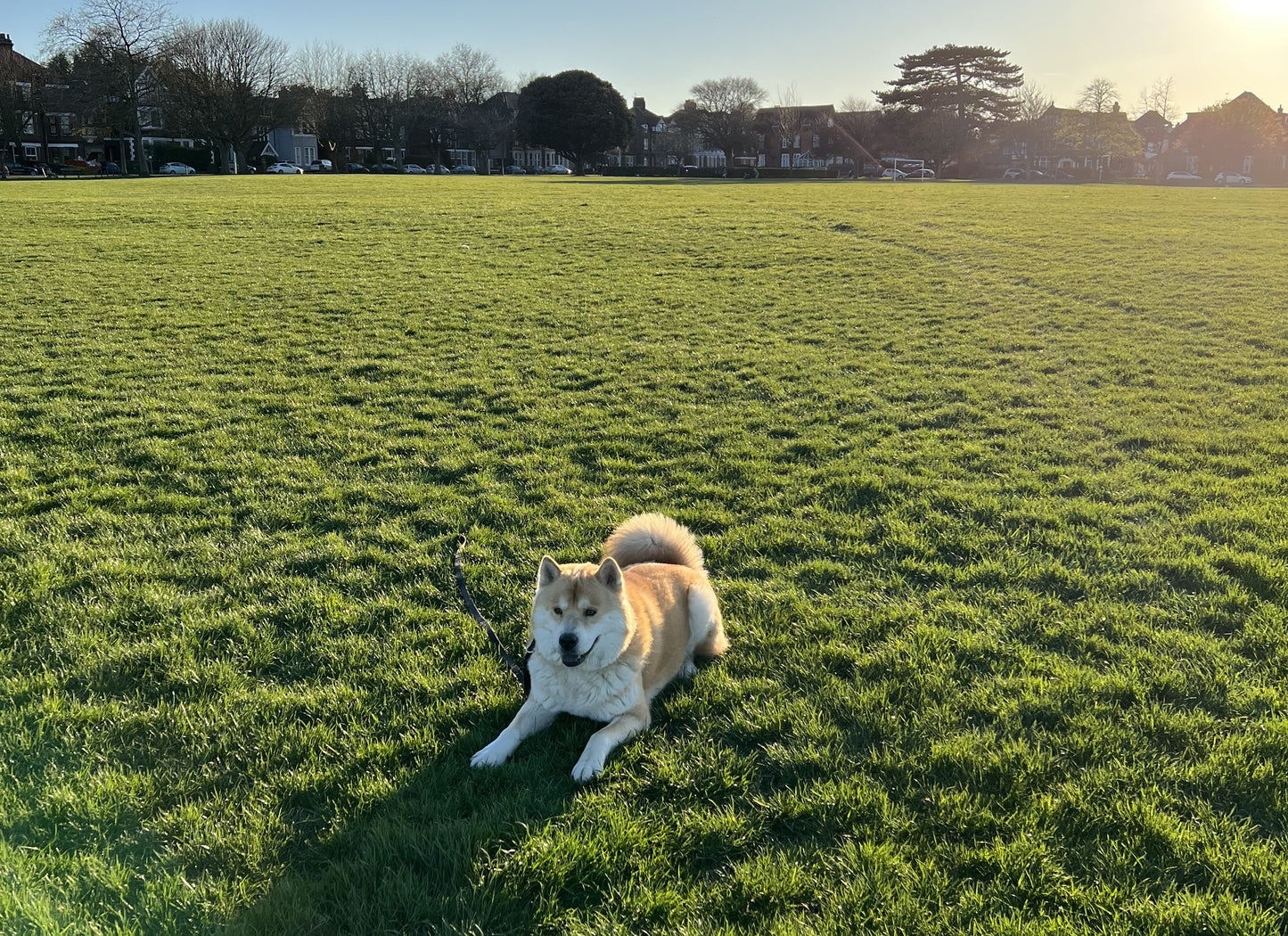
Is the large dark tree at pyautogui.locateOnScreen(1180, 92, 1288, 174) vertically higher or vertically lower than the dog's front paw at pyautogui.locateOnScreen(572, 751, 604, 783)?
higher

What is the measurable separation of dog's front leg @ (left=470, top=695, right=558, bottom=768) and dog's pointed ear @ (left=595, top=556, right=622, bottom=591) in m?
0.69

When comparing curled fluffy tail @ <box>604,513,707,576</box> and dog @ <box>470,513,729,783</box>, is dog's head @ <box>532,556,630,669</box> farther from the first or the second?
curled fluffy tail @ <box>604,513,707,576</box>

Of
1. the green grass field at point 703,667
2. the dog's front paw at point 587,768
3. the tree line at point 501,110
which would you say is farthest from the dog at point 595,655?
the tree line at point 501,110

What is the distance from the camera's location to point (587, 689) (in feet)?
12.8

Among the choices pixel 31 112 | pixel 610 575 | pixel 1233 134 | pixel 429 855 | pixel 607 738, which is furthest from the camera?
pixel 1233 134

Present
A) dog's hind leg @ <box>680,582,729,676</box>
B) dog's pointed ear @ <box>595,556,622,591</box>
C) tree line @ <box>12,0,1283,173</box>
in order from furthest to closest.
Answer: tree line @ <box>12,0,1283,173</box> → dog's hind leg @ <box>680,582,729,676</box> → dog's pointed ear @ <box>595,556,622,591</box>

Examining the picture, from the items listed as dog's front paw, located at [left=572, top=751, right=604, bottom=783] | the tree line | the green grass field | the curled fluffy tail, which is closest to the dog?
dog's front paw, located at [left=572, top=751, right=604, bottom=783]

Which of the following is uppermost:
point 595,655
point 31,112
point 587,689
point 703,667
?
point 31,112

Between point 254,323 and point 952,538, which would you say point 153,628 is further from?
point 254,323

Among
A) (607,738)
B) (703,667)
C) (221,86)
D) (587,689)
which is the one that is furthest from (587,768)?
(221,86)

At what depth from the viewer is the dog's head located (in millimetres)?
3768

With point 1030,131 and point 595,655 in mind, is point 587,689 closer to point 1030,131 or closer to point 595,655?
point 595,655

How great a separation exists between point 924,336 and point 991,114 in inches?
3247

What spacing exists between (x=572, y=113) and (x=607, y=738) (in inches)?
3261
